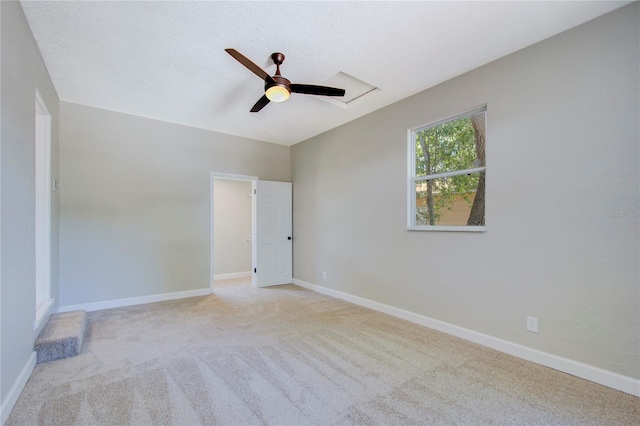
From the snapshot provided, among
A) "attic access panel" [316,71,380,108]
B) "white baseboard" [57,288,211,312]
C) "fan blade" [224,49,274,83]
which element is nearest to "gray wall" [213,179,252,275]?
"white baseboard" [57,288,211,312]

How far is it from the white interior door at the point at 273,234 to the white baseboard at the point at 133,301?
1045 millimetres

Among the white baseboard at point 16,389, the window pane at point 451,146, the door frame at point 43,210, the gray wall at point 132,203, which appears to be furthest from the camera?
the gray wall at point 132,203

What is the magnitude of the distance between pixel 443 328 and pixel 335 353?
1.31 meters

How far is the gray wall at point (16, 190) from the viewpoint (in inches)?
71.3

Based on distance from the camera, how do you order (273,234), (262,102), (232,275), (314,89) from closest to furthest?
(314,89)
(262,102)
(273,234)
(232,275)

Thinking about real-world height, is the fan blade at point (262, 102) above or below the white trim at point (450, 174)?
above

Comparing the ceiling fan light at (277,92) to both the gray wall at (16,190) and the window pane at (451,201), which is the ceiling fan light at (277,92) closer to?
the gray wall at (16,190)

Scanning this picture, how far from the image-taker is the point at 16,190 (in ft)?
6.66

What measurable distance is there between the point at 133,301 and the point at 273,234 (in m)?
2.39

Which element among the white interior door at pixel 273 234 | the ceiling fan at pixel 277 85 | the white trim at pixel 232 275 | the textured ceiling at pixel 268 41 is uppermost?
the textured ceiling at pixel 268 41

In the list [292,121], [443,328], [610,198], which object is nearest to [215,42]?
[292,121]

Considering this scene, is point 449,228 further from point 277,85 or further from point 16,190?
point 16,190

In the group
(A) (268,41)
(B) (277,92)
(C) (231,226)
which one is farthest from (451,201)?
(C) (231,226)

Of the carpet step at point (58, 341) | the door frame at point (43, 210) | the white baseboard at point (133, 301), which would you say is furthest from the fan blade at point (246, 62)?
the white baseboard at point (133, 301)
